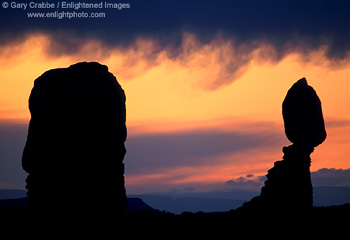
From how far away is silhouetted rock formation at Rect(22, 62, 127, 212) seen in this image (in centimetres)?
3173

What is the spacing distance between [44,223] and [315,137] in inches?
870

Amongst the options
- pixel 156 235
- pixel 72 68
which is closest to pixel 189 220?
pixel 156 235

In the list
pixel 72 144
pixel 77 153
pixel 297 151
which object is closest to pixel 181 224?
pixel 297 151

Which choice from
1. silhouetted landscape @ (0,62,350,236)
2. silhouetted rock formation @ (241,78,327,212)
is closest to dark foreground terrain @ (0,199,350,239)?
silhouetted landscape @ (0,62,350,236)

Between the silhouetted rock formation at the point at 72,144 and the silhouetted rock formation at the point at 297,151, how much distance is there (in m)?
14.0

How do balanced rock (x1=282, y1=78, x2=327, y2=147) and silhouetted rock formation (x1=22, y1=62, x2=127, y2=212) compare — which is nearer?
silhouetted rock formation (x1=22, y1=62, x2=127, y2=212)

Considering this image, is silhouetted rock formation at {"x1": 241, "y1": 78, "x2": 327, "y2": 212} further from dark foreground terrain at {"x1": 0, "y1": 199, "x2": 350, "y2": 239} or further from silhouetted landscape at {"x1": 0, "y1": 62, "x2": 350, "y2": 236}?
silhouetted landscape at {"x1": 0, "y1": 62, "x2": 350, "y2": 236}

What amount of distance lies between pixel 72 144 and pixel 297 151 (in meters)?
18.5

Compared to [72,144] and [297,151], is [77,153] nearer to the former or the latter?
[72,144]

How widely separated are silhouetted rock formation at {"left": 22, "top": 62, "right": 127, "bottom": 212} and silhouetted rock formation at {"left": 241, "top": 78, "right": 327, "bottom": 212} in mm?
14024

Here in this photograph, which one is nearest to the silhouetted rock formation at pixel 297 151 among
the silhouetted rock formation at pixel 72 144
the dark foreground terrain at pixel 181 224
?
the dark foreground terrain at pixel 181 224

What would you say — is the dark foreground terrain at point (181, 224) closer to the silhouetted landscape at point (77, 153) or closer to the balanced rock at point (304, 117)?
the silhouetted landscape at point (77, 153)

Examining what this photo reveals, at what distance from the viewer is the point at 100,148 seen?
3275 centimetres

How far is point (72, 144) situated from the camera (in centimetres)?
3206
